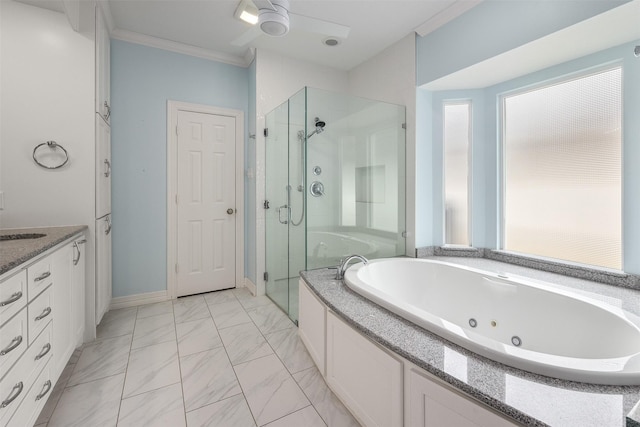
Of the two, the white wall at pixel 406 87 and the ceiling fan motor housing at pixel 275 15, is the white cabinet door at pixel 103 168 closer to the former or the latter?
the ceiling fan motor housing at pixel 275 15

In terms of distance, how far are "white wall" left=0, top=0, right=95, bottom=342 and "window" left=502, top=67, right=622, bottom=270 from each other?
Answer: 328 cm

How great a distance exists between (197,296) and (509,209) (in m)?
3.14

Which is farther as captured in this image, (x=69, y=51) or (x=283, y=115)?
(x=283, y=115)

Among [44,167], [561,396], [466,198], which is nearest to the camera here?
[561,396]

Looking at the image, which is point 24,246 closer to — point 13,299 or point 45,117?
point 13,299

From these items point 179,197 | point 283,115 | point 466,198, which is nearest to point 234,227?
point 179,197

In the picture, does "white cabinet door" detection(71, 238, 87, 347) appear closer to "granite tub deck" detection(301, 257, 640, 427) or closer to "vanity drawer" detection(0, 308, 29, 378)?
"vanity drawer" detection(0, 308, 29, 378)

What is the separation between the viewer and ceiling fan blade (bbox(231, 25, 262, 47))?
247 centimetres

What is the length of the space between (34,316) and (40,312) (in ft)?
0.24

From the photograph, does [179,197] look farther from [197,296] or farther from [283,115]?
[283,115]

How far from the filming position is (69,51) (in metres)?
2.01

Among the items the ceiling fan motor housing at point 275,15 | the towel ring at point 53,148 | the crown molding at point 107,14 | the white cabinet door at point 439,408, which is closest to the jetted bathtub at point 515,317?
the white cabinet door at point 439,408

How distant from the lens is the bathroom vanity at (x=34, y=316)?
1.02 meters

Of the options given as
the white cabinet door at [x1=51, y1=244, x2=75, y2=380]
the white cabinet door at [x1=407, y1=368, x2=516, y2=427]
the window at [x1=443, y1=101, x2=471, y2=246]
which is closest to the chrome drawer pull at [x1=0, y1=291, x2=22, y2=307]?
the white cabinet door at [x1=51, y1=244, x2=75, y2=380]
